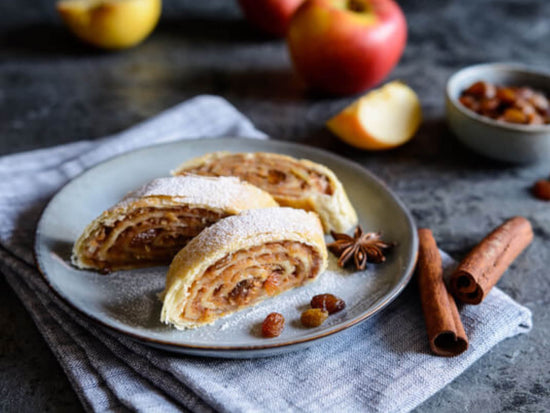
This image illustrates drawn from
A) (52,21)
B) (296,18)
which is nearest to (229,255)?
(296,18)

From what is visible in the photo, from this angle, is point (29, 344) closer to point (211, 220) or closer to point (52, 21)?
point (211, 220)

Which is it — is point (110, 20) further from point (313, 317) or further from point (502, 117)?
point (313, 317)

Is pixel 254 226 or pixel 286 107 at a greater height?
pixel 254 226

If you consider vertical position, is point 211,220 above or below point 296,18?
below

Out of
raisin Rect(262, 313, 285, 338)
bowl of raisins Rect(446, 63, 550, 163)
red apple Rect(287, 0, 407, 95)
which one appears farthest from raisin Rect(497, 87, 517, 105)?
raisin Rect(262, 313, 285, 338)

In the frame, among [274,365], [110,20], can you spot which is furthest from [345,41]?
[274,365]

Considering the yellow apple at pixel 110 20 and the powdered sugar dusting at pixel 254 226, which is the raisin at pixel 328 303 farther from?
the yellow apple at pixel 110 20

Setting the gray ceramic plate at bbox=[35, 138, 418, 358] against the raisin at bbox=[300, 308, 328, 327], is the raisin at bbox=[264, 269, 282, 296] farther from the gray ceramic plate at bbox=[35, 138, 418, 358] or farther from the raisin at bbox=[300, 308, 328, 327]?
the raisin at bbox=[300, 308, 328, 327]
